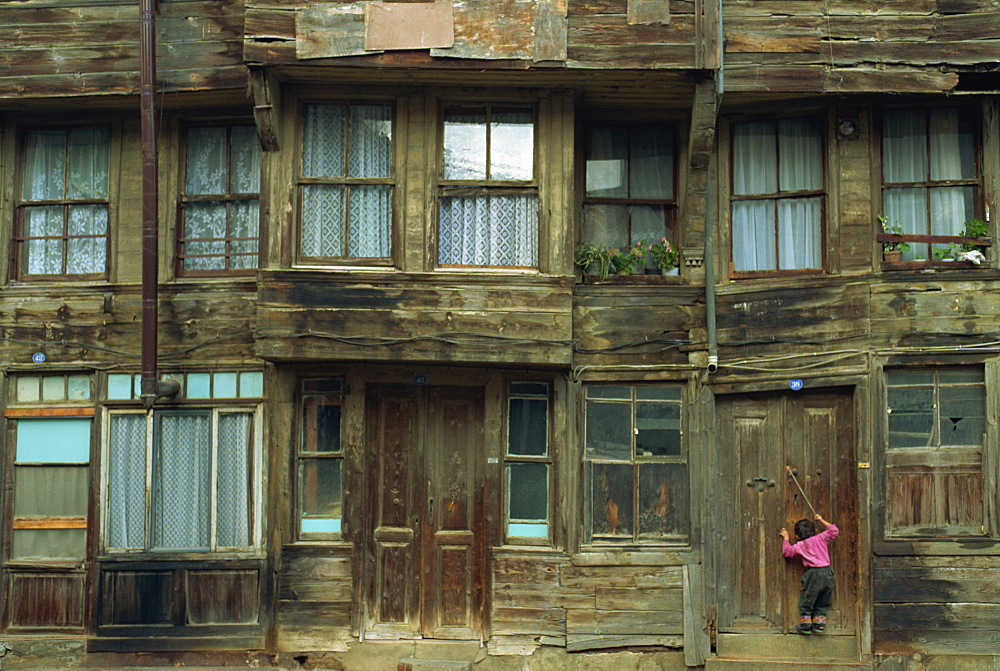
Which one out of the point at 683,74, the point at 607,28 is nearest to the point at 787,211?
the point at 683,74

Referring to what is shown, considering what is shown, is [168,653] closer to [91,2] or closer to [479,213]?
[479,213]

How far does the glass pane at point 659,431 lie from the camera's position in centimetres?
1044

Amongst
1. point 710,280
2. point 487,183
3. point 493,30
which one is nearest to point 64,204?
point 487,183

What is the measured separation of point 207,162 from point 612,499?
525 centimetres

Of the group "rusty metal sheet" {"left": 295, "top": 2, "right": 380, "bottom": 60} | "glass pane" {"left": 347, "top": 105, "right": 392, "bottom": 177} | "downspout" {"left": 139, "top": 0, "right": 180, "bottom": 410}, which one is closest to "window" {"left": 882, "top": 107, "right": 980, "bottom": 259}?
"glass pane" {"left": 347, "top": 105, "right": 392, "bottom": 177}

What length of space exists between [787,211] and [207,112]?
5.82 metres

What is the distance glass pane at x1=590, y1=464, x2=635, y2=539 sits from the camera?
34.0 feet

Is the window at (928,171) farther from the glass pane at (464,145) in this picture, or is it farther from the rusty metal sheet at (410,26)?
the rusty metal sheet at (410,26)

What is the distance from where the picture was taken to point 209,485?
10.6 m

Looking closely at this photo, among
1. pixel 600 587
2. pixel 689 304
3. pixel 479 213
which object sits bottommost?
pixel 600 587

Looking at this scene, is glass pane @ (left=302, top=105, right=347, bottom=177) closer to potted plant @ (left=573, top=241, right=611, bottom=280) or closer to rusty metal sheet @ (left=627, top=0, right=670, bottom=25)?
potted plant @ (left=573, top=241, right=611, bottom=280)

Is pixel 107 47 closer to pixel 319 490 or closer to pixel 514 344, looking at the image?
pixel 319 490

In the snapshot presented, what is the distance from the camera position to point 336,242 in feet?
33.5

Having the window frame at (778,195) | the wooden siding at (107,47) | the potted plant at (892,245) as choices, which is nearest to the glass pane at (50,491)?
the wooden siding at (107,47)
